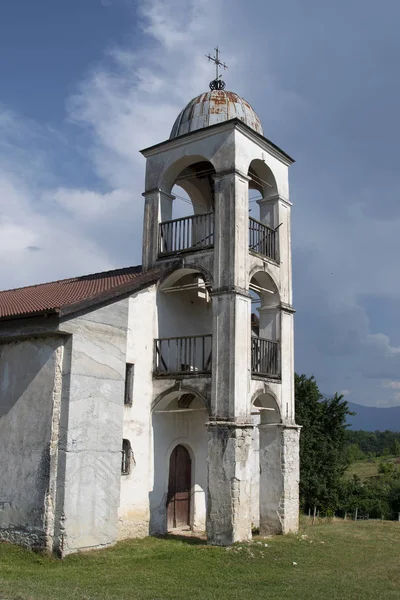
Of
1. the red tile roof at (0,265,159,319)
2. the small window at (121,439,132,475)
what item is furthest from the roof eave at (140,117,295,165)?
the small window at (121,439,132,475)

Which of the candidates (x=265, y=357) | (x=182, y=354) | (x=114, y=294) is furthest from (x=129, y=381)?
(x=265, y=357)

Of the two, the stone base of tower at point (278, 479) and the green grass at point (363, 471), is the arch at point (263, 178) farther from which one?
the green grass at point (363, 471)

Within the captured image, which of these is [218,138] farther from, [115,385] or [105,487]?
[105,487]

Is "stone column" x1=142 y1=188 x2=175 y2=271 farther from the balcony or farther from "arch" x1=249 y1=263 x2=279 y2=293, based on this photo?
"arch" x1=249 y1=263 x2=279 y2=293

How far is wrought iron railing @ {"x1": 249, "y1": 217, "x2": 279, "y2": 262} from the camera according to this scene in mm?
19203

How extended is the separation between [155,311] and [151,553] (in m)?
6.90

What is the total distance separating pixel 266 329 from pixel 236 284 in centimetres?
313

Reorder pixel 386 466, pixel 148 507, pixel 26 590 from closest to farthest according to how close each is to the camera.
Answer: pixel 26 590 → pixel 148 507 → pixel 386 466

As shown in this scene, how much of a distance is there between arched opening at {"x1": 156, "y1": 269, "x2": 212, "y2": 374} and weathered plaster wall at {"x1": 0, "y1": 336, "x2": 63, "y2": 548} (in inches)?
162

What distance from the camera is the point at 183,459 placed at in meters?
19.5

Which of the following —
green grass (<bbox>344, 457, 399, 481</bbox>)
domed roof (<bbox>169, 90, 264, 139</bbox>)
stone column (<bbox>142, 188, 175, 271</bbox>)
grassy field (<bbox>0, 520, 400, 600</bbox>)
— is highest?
domed roof (<bbox>169, 90, 264, 139</bbox>)

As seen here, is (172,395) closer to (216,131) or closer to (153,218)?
(153,218)

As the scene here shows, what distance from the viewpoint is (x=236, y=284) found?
17266 mm

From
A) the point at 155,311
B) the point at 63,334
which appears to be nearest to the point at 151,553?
the point at 63,334
